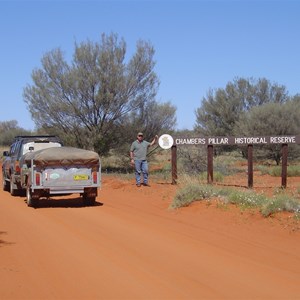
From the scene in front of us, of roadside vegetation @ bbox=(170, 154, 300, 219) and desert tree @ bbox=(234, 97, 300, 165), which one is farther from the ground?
desert tree @ bbox=(234, 97, 300, 165)

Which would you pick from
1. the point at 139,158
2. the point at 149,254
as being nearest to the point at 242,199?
the point at 149,254

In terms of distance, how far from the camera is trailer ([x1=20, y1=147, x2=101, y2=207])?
1385 cm

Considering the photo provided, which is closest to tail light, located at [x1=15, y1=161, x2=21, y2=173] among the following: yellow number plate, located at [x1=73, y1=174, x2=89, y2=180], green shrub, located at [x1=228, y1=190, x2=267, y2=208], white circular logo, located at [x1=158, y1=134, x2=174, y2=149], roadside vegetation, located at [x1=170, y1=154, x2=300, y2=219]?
yellow number plate, located at [x1=73, y1=174, x2=89, y2=180]

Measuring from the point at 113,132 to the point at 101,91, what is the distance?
2.73 metres

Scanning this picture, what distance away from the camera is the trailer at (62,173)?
13.9m

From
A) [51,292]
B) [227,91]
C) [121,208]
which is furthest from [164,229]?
[227,91]

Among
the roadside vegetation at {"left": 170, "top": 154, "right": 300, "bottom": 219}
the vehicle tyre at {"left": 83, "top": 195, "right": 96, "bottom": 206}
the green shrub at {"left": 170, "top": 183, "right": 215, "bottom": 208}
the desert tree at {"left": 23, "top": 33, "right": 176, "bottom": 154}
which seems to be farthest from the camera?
the desert tree at {"left": 23, "top": 33, "right": 176, "bottom": 154}

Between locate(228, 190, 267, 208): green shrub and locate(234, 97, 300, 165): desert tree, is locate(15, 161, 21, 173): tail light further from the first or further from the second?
locate(234, 97, 300, 165): desert tree

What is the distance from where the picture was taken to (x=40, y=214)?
1283cm

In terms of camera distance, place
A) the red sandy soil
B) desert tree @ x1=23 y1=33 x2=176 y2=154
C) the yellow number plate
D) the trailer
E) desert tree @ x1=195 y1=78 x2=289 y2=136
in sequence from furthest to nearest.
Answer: desert tree @ x1=195 y1=78 x2=289 y2=136 < desert tree @ x1=23 y1=33 x2=176 y2=154 < the yellow number plate < the trailer < the red sandy soil

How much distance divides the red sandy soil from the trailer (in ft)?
2.62

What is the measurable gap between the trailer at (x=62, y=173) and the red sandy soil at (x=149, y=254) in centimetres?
80

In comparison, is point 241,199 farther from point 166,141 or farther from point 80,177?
point 166,141

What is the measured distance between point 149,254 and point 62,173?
260 inches
